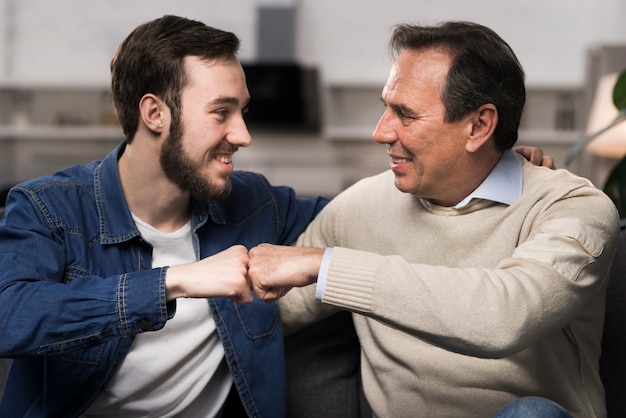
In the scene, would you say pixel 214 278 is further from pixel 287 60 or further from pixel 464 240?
pixel 287 60

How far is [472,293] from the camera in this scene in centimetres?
134

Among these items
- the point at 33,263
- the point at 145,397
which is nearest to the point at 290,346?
the point at 145,397

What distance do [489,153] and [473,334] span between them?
1.86 feet

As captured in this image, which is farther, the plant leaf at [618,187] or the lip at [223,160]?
the plant leaf at [618,187]

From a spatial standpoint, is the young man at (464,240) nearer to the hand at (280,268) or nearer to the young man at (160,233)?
the hand at (280,268)

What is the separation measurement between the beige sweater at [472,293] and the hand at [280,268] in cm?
6

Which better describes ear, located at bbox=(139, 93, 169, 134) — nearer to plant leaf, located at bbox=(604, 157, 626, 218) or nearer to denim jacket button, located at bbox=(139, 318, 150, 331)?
denim jacket button, located at bbox=(139, 318, 150, 331)

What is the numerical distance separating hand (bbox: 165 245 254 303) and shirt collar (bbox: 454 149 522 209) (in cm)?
51

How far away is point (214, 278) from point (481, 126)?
664 millimetres

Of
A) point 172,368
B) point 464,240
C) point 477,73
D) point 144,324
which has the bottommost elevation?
point 172,368

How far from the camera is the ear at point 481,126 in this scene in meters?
1.74

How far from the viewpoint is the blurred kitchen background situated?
6629 millimetres

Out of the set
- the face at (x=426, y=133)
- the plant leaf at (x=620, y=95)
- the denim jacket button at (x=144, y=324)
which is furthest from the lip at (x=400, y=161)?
the plant leaf at (x=620, y=95)

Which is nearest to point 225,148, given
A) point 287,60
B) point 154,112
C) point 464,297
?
point 154,112
